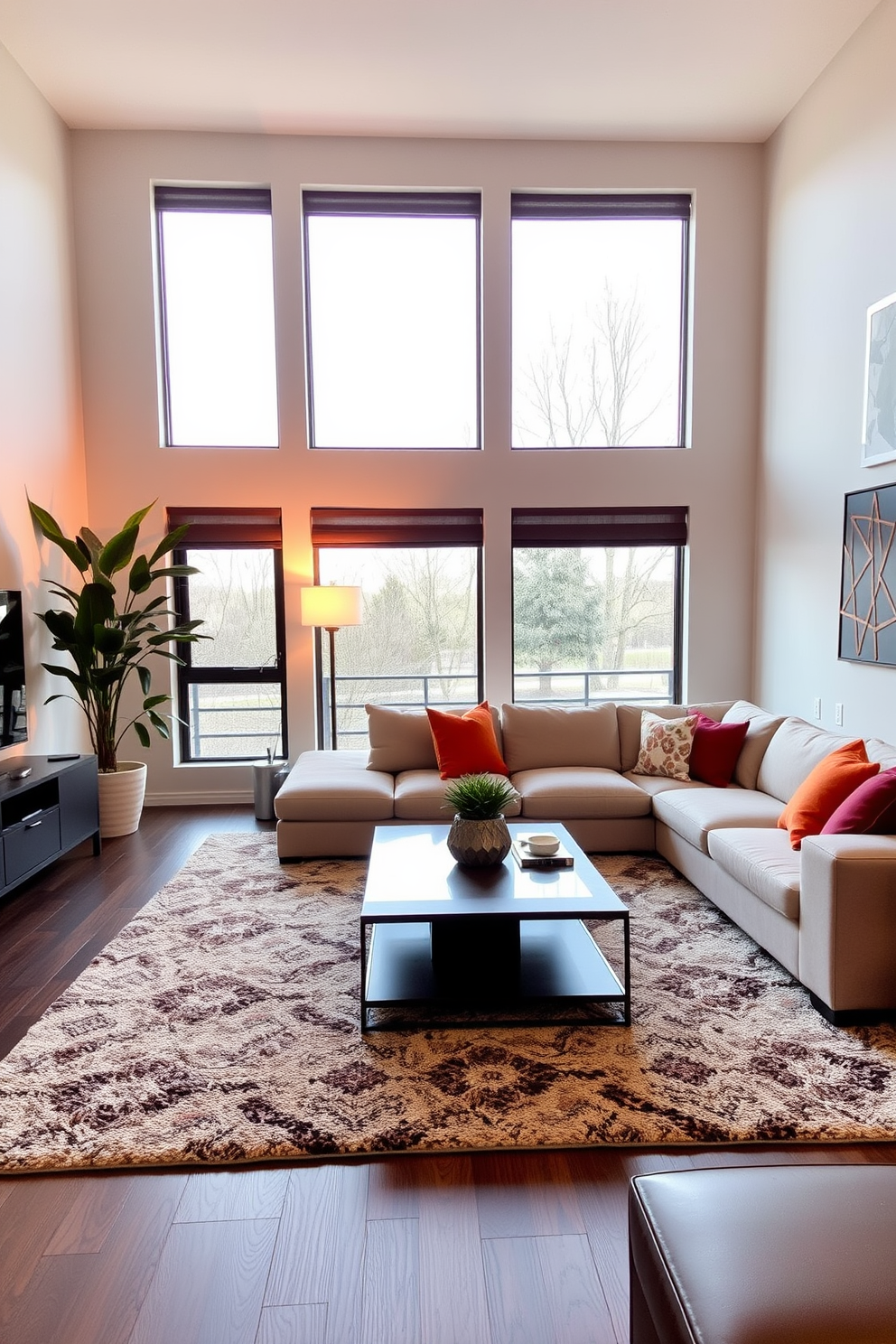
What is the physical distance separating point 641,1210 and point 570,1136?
34.8 inches

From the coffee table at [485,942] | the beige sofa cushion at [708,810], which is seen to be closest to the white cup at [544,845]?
the coffee table at [485,942]

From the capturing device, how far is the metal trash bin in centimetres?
505

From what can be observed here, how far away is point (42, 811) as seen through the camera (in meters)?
3.83

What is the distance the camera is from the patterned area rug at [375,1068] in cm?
201

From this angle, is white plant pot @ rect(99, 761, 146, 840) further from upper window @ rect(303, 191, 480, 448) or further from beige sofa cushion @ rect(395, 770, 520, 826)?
upper window @ rect(303, 191, 480, 448)

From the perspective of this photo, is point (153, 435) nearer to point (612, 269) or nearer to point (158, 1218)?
point (612, 269)

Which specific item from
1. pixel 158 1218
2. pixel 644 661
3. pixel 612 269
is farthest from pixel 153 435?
pixel 158 1218

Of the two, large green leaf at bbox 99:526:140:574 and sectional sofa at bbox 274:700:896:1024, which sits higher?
large green leaf at bbox 99:526:140:574

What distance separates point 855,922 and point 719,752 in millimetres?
1879

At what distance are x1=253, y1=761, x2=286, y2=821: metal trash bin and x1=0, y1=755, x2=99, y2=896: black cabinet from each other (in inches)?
37.8

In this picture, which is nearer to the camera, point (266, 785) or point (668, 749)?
point (668, 749)

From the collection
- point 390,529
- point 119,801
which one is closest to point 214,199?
point 390,529

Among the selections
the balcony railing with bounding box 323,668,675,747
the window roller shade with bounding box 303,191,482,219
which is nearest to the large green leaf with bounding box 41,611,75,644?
the balcony railing with bounding box 323,668,675,747

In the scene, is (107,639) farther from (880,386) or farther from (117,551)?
(880,386)
